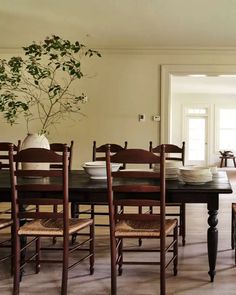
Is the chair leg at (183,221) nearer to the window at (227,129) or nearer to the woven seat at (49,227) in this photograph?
the woven seat at (49,227)

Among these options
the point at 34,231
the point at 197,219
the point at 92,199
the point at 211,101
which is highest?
the point at 211,101

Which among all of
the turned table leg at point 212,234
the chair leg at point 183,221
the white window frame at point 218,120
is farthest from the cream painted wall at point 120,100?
the white window frame at point 218,120

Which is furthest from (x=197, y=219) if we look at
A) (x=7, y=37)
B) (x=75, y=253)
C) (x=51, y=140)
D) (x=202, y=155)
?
(x=202, y=155)

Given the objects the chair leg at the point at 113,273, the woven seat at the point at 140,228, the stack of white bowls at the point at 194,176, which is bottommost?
the chair leg at the point at 113,273

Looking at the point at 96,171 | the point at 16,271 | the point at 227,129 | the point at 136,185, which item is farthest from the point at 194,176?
the point at 227,129

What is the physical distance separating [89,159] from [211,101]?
901 centimetres

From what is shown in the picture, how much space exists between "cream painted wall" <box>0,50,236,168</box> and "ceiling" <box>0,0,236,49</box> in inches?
8.6

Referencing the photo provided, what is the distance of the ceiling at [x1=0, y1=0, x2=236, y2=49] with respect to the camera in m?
5.25

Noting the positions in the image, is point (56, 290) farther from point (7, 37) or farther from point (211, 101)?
point (211, 101)

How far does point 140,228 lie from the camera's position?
8.85 feet

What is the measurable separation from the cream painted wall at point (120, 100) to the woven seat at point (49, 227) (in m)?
3.90

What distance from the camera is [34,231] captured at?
2.64 m

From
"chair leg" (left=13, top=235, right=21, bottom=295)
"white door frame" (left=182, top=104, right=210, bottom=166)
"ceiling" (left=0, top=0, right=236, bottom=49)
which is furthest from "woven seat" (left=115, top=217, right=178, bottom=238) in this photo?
"white door frame" (left=182, top=104, right=210, bottom=166)

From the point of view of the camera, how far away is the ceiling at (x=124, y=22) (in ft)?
17.2
